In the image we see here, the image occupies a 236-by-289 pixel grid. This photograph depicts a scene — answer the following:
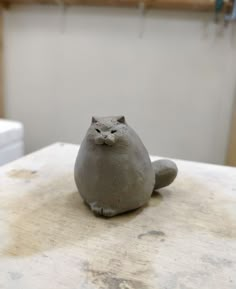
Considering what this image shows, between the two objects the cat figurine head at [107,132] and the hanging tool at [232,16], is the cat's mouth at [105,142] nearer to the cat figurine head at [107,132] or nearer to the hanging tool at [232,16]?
the cat figurine head at [107,132]

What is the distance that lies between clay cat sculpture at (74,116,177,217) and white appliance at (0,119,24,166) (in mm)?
582

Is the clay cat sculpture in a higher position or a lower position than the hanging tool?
lower

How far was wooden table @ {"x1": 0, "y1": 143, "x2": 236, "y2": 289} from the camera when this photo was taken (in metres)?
0.45

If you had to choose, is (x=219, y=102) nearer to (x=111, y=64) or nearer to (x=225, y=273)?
(x=111, y=64)

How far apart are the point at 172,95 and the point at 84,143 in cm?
85

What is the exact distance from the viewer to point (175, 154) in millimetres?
1471

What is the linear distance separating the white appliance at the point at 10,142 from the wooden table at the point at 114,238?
1.14 feet

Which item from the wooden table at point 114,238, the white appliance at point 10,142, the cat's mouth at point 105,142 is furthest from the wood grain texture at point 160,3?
the cat's mouth at point 105,142

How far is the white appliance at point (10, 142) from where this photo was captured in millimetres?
1136

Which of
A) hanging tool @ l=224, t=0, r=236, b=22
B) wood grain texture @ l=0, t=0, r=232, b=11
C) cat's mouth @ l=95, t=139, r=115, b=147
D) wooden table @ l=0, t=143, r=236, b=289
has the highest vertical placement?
wood grain texture @ l=0, t=0, r=232, b=11

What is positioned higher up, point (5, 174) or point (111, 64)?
point (111, 64)

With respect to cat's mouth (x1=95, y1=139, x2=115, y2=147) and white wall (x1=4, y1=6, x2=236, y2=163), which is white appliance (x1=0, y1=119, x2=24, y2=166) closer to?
white wall (x1=4, y1=6, x2=236, y2=163)

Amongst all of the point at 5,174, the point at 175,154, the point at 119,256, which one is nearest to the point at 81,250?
the point at 119,256

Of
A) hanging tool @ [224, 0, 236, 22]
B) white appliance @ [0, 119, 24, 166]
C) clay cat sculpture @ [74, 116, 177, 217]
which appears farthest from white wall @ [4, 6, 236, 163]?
clay cat sculpture @ [74, 116, 177, 217]
